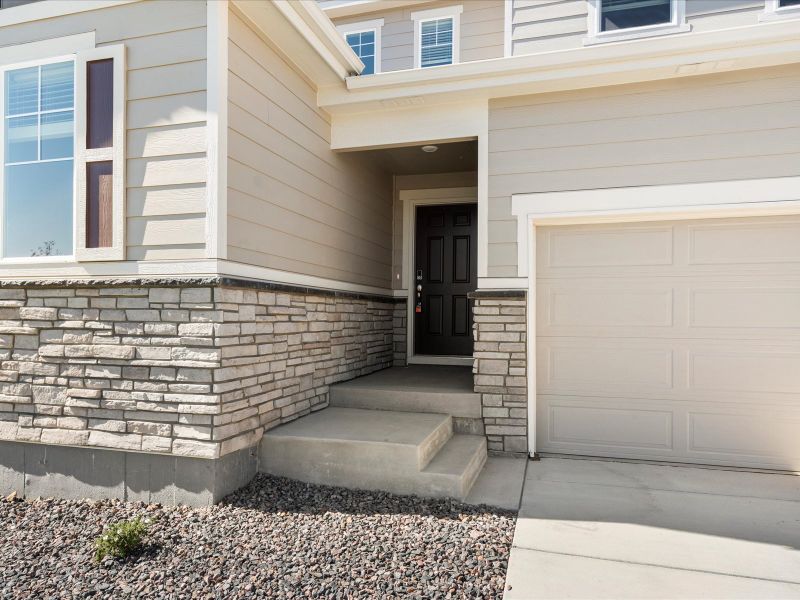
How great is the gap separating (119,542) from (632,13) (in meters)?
5.18

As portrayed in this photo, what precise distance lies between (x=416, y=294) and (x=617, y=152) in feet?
9.40

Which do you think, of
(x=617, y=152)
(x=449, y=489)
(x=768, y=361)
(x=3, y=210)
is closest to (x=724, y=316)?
(x=768, y=361)

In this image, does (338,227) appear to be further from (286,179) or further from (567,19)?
(567,19)

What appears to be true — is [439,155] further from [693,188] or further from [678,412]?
[678,412]

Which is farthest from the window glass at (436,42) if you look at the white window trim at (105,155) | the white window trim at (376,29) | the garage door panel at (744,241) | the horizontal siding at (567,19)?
the white window trim at (105,155)

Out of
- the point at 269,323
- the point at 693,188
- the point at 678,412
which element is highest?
the point at 693,188

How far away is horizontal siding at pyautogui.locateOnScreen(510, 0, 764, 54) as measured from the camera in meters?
4.10

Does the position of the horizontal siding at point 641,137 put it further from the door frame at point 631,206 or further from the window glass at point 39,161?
the window glass at point 39,161

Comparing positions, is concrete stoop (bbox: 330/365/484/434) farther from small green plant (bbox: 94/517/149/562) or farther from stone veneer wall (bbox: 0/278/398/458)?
small green plant (bbox: 94/517/149/562)

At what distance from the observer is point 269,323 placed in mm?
3615

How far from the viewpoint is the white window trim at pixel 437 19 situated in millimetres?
5176

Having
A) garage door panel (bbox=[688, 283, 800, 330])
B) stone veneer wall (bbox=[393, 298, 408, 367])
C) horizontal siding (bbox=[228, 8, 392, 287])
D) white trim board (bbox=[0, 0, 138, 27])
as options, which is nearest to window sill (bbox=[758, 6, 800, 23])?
garage door panel (bbox=[688, 283, 800, 330])

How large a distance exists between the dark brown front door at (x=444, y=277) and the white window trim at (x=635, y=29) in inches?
87.3

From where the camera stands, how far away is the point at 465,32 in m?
5.16
